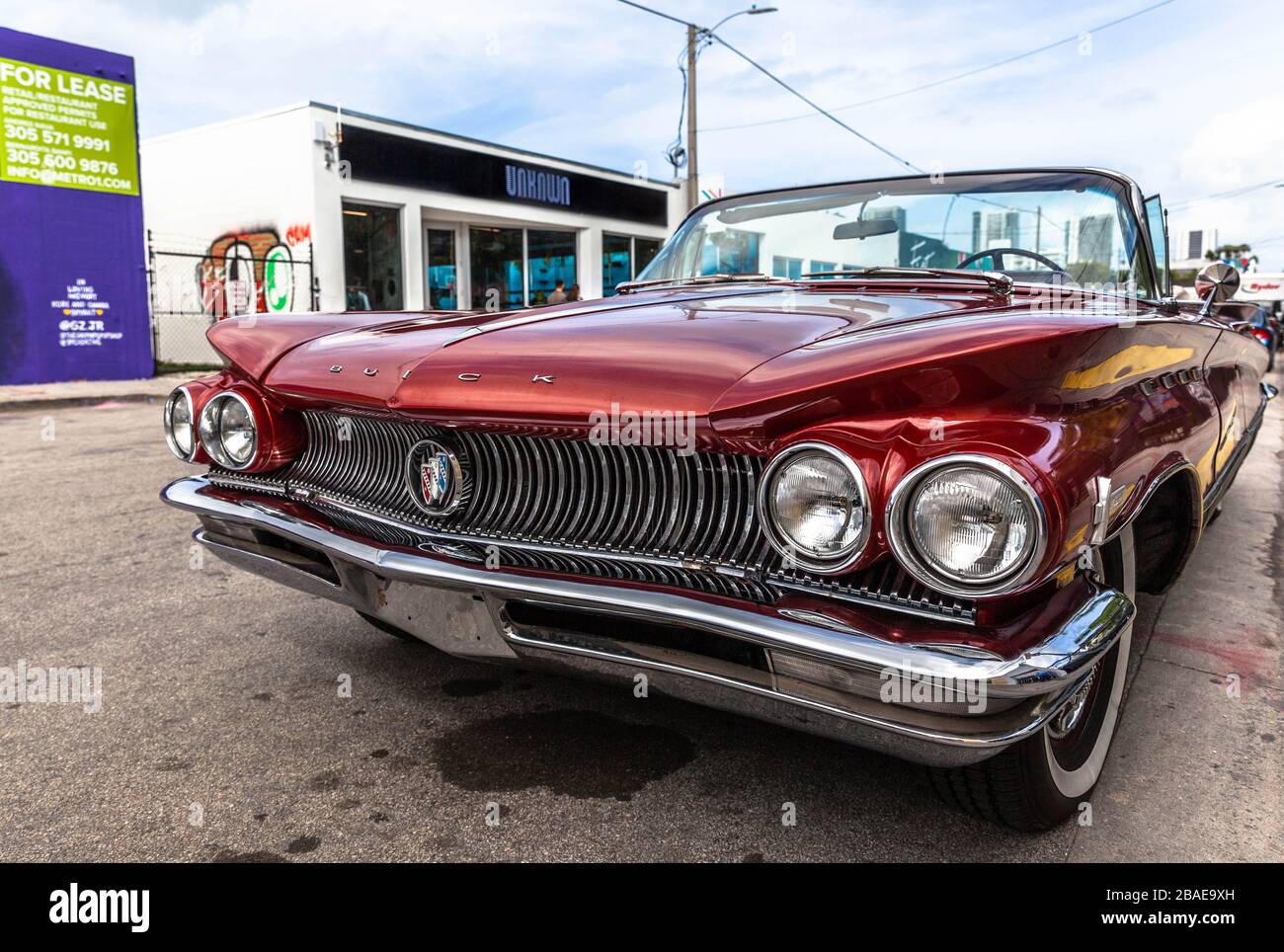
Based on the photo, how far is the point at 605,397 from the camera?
181 centimetres

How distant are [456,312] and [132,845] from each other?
1747mm

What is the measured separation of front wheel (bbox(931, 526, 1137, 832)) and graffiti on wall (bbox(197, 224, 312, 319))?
558 inches

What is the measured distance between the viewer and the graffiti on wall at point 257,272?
577 inches

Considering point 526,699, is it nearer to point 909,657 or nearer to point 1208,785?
point 909,657

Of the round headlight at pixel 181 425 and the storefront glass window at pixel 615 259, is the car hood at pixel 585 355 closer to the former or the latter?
the round headlight at pixel 181 425

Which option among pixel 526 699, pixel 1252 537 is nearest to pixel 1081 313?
pixel 526 699

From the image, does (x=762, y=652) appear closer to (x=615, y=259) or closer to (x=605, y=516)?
(x=605, y=516)

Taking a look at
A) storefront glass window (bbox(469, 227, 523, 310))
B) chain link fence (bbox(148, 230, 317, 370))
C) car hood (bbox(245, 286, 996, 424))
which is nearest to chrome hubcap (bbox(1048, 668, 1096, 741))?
car hood (bbox(245, 286, 996, 424))

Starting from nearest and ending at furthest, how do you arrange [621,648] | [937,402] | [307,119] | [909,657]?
1. [909,657]
2. [937,402]
3. [621,648]
4. [307,119]

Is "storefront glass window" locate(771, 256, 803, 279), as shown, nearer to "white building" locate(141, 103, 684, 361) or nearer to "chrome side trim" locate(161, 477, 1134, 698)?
"chrome side trim" locate(161, 477, 1134, 698)

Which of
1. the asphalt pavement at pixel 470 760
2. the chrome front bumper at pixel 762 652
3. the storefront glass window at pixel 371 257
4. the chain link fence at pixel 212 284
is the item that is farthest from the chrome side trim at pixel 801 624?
the storefront glass window at pixel 371 257

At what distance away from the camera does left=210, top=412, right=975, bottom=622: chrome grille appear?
5.46ft

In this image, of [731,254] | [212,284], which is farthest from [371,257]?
[731,254]
